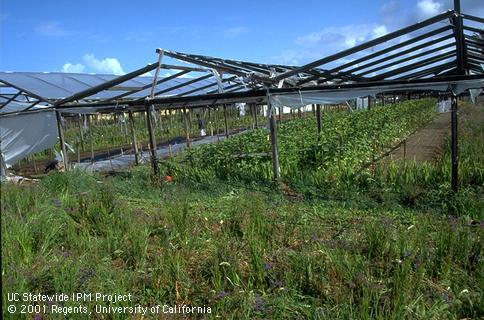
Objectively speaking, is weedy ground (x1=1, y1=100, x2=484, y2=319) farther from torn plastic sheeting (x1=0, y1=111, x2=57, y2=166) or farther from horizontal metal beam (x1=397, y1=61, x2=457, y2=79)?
torn plastic sheeting (x1=0, y1=111, x2=57, y2=166)

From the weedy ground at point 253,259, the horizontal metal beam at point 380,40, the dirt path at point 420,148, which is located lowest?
the dirt path at point 420,148

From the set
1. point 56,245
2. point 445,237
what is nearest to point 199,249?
point 56,245

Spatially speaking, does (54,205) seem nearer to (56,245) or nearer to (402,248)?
(56,245)

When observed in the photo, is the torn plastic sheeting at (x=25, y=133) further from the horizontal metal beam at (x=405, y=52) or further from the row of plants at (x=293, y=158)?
the horizontal metal beam at (x=405, y=52)

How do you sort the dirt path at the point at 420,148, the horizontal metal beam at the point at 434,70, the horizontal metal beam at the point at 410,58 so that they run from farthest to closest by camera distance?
the dirt path at the point at 420,148, the horizontal metal beam at the point at 434,70, the horizontal metal beam at the point at 410,58

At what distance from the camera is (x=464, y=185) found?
7566 mm

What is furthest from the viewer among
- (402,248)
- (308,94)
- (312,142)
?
(312,142)

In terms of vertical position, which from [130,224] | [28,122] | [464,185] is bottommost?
[464,185]

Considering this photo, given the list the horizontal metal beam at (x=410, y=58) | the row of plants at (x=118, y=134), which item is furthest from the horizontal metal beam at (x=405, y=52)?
the row of plants at (x=118, y=134)

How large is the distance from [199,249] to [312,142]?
6563 mm

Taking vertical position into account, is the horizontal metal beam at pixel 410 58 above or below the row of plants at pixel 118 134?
above

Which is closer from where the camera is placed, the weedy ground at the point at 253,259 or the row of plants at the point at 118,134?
the weedy ground at the point at 253,259

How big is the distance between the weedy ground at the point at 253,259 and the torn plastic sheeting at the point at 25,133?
21.3 ft

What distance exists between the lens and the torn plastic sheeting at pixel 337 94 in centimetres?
743
